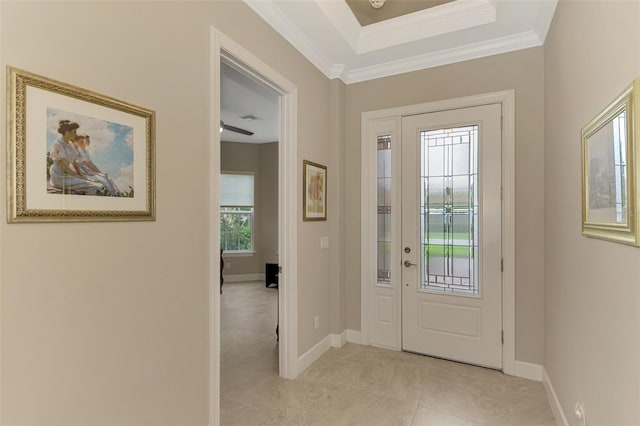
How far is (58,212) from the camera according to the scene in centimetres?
124

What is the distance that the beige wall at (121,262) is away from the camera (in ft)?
3.80

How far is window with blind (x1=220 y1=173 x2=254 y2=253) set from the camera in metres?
7.05

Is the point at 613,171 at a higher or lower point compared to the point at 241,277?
higher

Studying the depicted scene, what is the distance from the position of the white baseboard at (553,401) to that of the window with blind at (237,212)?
5633 mm

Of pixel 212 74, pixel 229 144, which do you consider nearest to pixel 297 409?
pixel 212 74

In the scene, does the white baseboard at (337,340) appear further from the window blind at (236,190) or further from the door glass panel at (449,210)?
the window blind at (236,190)

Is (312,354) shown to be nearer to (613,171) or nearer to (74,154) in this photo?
(74,154)

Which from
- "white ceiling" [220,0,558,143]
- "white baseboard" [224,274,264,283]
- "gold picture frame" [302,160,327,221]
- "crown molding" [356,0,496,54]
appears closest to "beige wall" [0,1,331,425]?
"white ceiling" [220,0,558,143]

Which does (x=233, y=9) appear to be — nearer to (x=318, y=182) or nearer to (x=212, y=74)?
(x=212, y=74)

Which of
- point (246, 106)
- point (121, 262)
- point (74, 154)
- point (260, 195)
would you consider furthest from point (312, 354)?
point (260, 195)

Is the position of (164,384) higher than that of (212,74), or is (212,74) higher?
(212,74)

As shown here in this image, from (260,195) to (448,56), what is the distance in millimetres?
5023

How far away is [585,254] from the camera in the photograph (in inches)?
65.3

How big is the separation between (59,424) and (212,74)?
1.80 m
